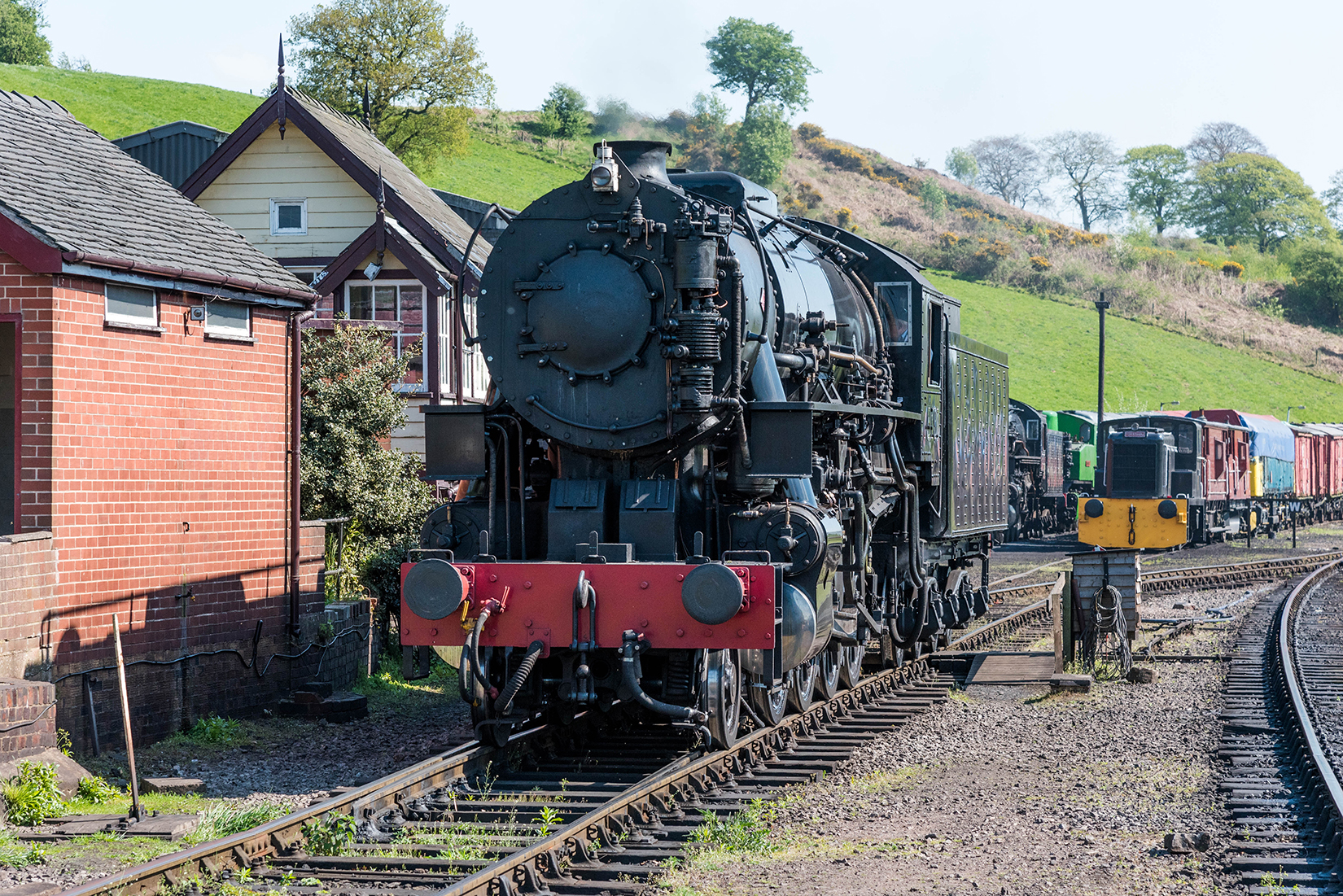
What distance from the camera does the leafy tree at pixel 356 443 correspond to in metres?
14.0

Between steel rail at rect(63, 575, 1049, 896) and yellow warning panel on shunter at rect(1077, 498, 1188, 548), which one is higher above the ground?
yellow warning panel on shunter at rect(1077, 498, 1188, 548)

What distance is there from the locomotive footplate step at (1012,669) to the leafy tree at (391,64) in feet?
118

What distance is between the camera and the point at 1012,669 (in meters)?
13.1

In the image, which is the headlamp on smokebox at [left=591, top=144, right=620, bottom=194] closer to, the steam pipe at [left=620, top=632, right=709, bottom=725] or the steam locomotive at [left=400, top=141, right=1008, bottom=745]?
the steam locomotive at [left=400, top=141, right=1008, bottom=745]

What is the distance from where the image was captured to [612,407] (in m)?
8.38

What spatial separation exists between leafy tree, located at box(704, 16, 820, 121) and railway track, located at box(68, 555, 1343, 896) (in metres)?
72.3

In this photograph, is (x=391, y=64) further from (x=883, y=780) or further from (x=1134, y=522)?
→ (x=883, y=780)

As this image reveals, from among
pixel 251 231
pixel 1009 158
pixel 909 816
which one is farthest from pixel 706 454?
pixel 1009 158

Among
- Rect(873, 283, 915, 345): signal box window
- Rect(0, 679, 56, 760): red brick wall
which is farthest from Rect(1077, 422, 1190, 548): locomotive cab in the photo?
Rect(0, 679, 56, 760): red brick wall

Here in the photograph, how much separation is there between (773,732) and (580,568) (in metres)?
2.28

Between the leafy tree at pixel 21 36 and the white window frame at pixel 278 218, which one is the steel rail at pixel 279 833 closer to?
the white window frame at pixel 278 218

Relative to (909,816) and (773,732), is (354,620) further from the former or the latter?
(909,816)

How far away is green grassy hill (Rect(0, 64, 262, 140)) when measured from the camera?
55688mm

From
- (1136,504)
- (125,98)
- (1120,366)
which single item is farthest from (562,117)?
(1136,504)
